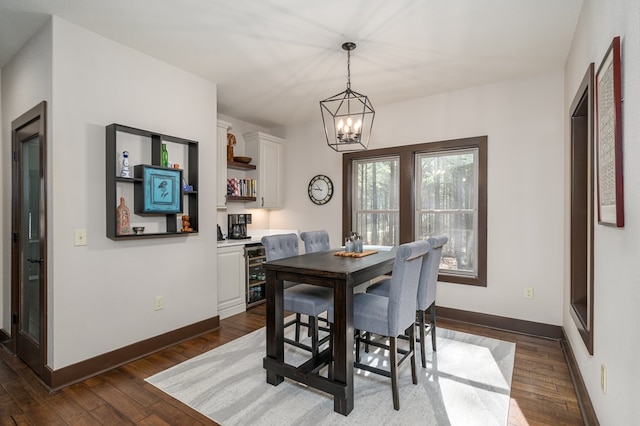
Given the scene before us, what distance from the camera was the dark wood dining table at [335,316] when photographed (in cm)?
211

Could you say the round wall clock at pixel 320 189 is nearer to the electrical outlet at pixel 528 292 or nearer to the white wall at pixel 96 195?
the white wall at pixel 96 195

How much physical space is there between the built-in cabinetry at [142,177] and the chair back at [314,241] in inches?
43.2

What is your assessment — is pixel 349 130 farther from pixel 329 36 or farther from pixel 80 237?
pixel 80 237

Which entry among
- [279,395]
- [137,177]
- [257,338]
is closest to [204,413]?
[279,395]

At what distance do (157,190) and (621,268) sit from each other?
3.12 metres

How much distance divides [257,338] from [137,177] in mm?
1874

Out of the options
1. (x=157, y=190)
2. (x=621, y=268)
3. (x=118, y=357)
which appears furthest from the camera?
(x=157, y=190)

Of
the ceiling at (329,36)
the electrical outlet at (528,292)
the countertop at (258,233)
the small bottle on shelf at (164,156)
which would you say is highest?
the ceiling at (329,36)

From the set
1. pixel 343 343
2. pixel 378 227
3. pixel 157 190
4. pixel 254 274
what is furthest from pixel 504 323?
pixel 157 190

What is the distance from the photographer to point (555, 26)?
254 cm

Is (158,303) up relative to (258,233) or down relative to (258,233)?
down

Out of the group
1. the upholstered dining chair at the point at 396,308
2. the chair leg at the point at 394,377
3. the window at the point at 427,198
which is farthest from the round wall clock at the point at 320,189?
the chair leg at the point at 394,377

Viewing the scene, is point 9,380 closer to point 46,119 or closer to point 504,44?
point 46,119

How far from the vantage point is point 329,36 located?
2.68 meters
